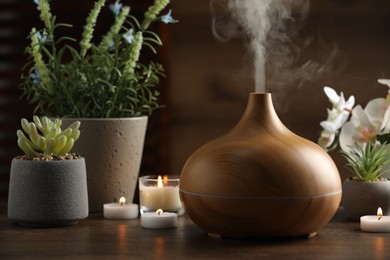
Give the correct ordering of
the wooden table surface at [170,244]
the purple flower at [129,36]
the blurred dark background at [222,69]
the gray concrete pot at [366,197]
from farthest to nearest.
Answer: the blurred dark background at [222,69] < the purple flower at [129,36] < the gray concrete pot at [366,197] < the wooden table surface at [170,244]

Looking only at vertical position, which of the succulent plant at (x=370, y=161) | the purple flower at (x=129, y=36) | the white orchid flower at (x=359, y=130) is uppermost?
the purple flower at (x=129, y=36)

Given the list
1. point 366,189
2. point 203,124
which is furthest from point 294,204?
point 203,124

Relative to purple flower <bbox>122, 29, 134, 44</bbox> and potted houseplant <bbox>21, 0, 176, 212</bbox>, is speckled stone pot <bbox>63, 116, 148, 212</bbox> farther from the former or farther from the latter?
purple flower <bbox>122, 29, 134, 44</bbox>

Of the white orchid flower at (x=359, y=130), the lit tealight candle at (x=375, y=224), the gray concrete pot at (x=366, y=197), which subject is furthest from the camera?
the white orchid flower at (x=359, y=130)

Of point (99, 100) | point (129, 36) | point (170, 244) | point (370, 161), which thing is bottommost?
point (170, 244)

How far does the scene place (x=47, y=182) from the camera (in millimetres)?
1468

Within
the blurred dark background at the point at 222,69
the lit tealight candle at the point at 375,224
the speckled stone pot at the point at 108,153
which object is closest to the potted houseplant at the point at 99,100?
the speckled stone pot at the point at 108,153

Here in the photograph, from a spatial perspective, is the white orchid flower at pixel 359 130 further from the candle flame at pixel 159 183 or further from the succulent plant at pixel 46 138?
the succulent plant at pixel 46 138

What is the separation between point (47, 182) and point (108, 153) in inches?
9.6

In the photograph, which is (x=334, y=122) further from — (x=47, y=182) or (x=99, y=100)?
(x=47, y=182)

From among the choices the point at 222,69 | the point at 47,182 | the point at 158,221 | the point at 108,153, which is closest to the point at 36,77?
the point at 108,153

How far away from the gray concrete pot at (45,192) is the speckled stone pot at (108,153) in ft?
0.61

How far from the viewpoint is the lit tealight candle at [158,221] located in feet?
4.84

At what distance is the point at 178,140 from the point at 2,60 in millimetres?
766
